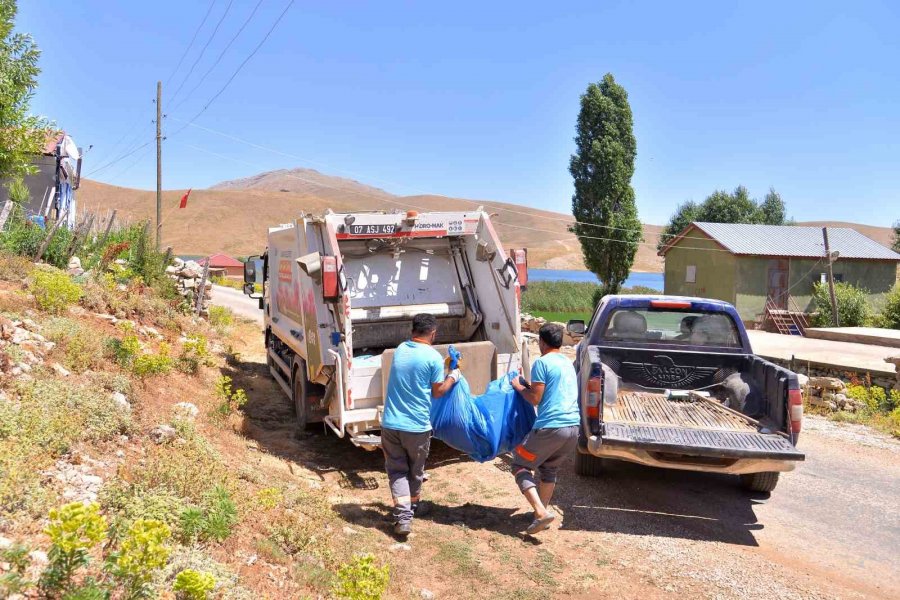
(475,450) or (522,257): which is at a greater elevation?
(522,257)

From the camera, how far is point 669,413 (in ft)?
19.9

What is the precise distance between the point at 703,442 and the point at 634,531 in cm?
89

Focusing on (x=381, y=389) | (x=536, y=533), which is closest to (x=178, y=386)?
(x=381, y=389)

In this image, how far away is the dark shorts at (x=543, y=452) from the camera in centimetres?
496

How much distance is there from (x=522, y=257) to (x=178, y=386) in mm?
4318

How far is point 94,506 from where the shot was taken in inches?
113

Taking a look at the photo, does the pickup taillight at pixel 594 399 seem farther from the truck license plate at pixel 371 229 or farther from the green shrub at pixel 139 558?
the green shrub at pixel 139 558

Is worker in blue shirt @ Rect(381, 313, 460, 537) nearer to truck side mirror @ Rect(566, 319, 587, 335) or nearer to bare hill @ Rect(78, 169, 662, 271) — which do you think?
truck side mirror @ Rect(566, 319, 587, 335)

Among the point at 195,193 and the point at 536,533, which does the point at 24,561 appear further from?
the point at 195,193

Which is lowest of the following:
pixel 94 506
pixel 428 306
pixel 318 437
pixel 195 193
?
pixel 318 437

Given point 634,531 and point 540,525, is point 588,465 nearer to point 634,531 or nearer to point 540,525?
point 634,531

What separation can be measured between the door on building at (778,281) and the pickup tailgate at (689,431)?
23332 millimetres

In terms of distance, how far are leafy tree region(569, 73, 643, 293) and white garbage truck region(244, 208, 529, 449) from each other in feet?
81.7

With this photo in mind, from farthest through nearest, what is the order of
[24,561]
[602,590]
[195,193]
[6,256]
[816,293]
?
1. [195,193]
2. [816,293]
3. [6,256]
4. [602,590]
5. [24,561]
